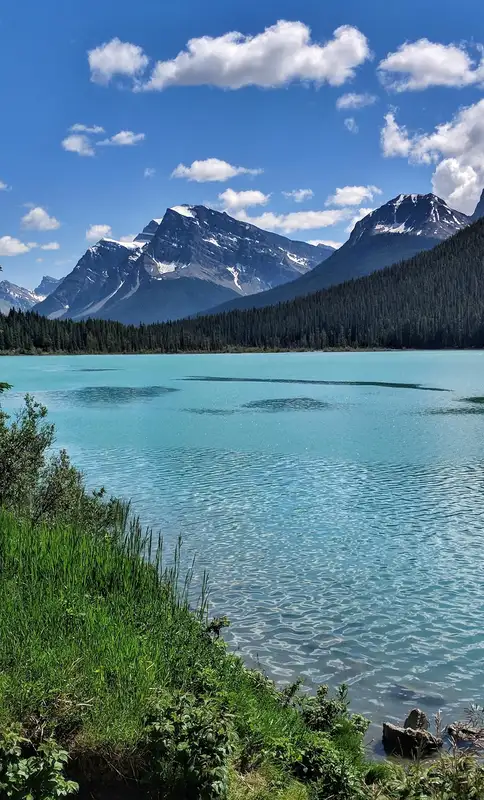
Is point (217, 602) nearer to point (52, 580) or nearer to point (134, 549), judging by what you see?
point (134, 549)

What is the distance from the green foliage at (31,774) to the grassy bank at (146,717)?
0.04ft

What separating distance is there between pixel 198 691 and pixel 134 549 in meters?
6.85

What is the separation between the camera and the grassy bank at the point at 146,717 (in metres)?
6.11

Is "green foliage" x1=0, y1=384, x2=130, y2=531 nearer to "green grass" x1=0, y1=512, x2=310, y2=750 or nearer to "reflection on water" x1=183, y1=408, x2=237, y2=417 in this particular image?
"green grass" x1=0, y1=512, x2=310, y2=750

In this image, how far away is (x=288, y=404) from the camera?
225 feet

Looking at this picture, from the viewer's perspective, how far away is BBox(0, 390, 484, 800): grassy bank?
6105 mm

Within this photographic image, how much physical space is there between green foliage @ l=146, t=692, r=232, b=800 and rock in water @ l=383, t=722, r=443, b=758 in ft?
13.4

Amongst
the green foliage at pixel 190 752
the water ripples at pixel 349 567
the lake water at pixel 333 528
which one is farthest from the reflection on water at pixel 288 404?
the green foliage at pixel 190 752

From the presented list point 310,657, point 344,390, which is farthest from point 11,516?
point 344,390

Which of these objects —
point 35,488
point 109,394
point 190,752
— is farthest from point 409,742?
point 109,394

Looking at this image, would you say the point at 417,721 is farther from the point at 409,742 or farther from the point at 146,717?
the point at 146,717

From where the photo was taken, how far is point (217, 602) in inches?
599

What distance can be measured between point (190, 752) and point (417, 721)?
5.04 metres

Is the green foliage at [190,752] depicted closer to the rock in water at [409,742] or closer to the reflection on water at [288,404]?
the rock in water at [409,742]
